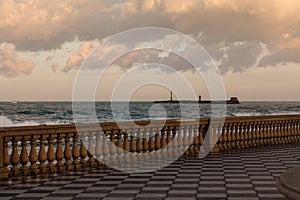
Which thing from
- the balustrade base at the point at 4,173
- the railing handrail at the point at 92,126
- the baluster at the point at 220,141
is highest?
the railing handrail at the point at 92,126

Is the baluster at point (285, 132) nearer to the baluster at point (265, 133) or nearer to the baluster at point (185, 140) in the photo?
the baluster at point (265, 133)

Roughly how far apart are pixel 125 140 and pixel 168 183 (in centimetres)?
267

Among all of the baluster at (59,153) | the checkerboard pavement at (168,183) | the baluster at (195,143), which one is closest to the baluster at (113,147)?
the checkerboard pavement at (168,183)

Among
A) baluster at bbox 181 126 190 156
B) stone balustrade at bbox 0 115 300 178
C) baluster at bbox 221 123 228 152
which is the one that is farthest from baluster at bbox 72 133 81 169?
baluster at bbox 221 123 228 152

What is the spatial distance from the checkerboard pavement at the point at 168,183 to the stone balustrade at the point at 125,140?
1.30ft

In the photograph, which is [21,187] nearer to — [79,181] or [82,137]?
[79,181]

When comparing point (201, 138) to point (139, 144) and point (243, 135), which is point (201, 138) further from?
point (139, 144)

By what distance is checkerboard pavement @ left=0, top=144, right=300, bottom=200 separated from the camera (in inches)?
272

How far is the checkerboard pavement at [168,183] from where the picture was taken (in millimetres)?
6910

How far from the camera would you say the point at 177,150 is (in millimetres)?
11859

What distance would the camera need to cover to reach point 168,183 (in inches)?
315

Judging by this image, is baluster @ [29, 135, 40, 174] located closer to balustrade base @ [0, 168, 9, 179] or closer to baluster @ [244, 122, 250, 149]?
balustrade base @ [0, 168, 9, 179]

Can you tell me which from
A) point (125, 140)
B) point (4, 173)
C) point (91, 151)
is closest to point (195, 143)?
point (125, 140)

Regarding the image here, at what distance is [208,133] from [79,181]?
16.6 ft
